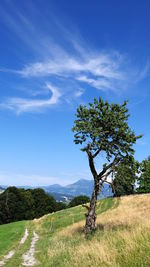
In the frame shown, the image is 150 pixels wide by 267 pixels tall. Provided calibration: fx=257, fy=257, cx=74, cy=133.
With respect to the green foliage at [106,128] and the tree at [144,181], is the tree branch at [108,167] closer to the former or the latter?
the green foliage at [106,128]

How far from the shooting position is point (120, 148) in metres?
25.3

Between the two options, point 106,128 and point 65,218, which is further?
point 65,218

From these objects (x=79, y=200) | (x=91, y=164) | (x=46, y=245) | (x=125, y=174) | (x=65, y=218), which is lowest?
(x=46, y=245)

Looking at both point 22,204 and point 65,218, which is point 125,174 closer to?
point 65,218

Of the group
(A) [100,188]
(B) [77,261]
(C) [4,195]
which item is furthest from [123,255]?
(C) [4,195]

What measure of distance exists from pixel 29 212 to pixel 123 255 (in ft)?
286

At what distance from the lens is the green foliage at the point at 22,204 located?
87.6 m

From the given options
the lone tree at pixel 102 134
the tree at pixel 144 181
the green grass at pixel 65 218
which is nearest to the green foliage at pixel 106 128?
the lone tree at pixel 102 134

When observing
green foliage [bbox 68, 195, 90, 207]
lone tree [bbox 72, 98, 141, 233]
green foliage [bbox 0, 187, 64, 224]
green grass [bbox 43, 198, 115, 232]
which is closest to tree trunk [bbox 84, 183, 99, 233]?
lone tree [bbox 72, 98, 141, 233]

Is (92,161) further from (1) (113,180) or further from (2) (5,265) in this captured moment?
(2) (5,265)

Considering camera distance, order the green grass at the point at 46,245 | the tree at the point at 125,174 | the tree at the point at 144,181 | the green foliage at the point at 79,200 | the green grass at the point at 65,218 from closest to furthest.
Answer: the green grass at the point at 46,245 < the tree at the point at 125,174 < the green grass at the point at 65,218 < the tree at the point at 144,181 < the green foliage at the point at 79,200

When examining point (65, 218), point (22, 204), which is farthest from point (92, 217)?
point (22, 204)

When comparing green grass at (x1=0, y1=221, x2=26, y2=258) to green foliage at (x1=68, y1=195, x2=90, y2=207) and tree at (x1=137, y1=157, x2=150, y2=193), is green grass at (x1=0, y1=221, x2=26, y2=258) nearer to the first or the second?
tree at (x1=137, y1=157, x2=150, y2=193)

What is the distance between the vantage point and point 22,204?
297 ft
